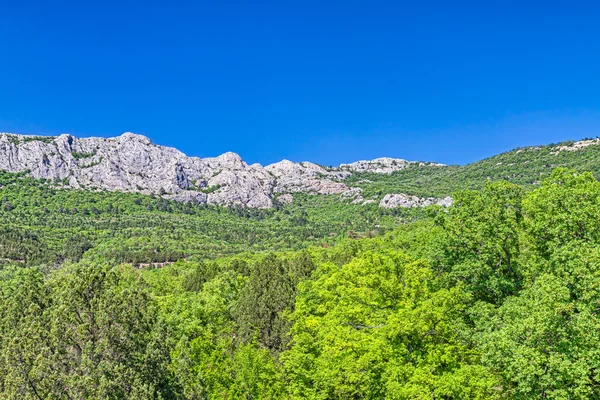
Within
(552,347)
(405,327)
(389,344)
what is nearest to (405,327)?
(405,327)

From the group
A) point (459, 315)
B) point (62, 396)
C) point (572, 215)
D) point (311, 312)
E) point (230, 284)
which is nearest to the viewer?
point (62, 396)

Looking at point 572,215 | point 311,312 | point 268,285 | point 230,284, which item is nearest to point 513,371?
point 572,215

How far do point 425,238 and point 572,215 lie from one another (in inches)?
1011

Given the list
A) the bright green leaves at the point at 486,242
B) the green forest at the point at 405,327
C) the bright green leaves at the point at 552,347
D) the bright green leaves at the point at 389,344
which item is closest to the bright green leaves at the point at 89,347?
the green forest at the point at 405,327

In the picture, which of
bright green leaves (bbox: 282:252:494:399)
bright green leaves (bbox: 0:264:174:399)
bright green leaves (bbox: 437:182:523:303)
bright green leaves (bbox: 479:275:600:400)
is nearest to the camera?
bright green leaves (bbox: 479:275:600:400)

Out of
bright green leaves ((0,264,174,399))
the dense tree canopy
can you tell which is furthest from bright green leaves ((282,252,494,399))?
bright green leaves ((0,264,174,399))

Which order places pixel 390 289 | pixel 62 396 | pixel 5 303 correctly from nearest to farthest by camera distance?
pixel 62 396, pixel 5 303, pixel 390 289

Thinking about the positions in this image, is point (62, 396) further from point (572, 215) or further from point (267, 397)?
point (572, 215)

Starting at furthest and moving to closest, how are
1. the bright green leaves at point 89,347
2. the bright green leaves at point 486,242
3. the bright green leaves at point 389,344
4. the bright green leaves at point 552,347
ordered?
the bright green leaves at point 486,242 → the bright green leaves at point 389,344 → the bright green leaves at point 89,347 → the bright green leaves at point 552,347

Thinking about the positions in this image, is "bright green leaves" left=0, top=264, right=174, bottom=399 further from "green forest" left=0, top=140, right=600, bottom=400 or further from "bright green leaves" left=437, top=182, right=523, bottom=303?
"bright green leaves" left=437, top=182, right=523, bottom=303

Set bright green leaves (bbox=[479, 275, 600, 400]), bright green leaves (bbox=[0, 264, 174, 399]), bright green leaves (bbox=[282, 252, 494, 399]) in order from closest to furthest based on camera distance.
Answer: bright green leaves (bbox=[479, 275, 600, 400]) → bright green leaves (bbox=[0, 264, 174, 399]) → bright green leaves (bbox=[282, 252, 494, 399])

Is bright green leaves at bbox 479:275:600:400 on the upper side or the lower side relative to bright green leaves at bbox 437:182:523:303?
lower

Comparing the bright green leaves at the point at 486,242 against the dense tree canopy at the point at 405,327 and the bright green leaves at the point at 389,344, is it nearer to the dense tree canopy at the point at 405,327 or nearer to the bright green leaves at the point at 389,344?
the dense tree canopy at the point at 405,327

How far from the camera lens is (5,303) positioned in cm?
2495
